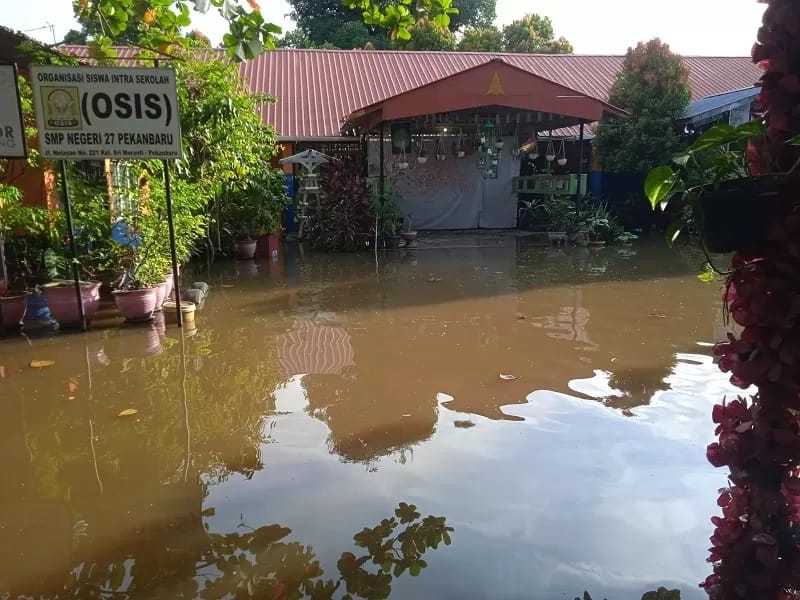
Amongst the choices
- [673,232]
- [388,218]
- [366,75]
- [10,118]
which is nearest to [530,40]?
[366,75]

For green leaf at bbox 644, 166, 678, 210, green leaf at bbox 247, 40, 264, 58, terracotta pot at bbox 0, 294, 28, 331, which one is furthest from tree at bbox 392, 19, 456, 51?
green leaf at bbox 644, 166, 678, 210

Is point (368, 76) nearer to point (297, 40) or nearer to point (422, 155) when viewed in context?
point (422, 155)

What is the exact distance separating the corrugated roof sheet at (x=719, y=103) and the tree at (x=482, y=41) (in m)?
13.1

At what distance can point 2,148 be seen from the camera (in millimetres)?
6312

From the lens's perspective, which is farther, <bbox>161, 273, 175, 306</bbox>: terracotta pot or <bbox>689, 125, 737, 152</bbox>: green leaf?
<bbox>161, 273, 175, 306</bbox>: terracotta pot

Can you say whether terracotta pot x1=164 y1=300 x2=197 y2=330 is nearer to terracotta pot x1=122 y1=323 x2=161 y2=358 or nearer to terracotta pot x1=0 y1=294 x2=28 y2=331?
terracotta pot x1=122 y1=323 x2=161 y2=358

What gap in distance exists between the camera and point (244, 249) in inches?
474

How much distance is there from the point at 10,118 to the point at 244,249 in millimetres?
5882

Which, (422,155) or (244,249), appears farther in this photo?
(422,155)

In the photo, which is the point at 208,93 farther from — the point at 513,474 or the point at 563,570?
the point at 563,570

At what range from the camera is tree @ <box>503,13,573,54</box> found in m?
28.0

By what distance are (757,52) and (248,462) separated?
3258mm

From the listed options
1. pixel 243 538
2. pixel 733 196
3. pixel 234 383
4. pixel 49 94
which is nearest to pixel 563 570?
pixel 243 538

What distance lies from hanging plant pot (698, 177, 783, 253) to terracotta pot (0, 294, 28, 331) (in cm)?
687
